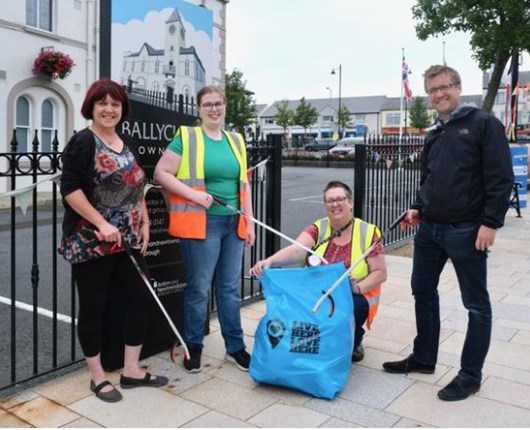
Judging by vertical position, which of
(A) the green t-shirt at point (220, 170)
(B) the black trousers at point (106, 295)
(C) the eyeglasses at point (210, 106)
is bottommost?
(B) the black trousers at point (106, 295)

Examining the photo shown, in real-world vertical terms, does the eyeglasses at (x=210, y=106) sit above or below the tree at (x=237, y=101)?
below

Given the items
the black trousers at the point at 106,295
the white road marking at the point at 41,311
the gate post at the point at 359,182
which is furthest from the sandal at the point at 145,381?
the gate post at the point at 359,182

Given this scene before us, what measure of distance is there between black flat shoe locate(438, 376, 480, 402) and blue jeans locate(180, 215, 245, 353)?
1.31 meters

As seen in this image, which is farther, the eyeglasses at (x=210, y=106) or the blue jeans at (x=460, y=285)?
the eyeglasses at (x=210, y=106)

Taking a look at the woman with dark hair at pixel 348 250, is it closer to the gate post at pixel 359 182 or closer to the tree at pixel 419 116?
the gate post at pixel 359 182

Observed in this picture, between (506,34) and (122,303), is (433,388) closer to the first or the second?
(122,303)

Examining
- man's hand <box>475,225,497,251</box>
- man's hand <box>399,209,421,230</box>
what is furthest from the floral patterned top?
man's hand <box>475,225,497,251</box>

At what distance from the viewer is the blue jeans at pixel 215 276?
12.0ft

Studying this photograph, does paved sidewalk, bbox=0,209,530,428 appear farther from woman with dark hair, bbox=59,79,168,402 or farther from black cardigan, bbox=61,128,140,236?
black cardigan, bbox=61,128,140,236

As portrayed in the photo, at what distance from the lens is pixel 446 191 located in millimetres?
3301

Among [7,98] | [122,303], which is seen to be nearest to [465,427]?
[122,303]

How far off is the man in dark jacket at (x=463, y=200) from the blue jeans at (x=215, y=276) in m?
1.17

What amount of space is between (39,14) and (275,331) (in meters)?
14.8

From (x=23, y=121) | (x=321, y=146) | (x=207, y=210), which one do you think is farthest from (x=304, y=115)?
(x=207, y=210)
